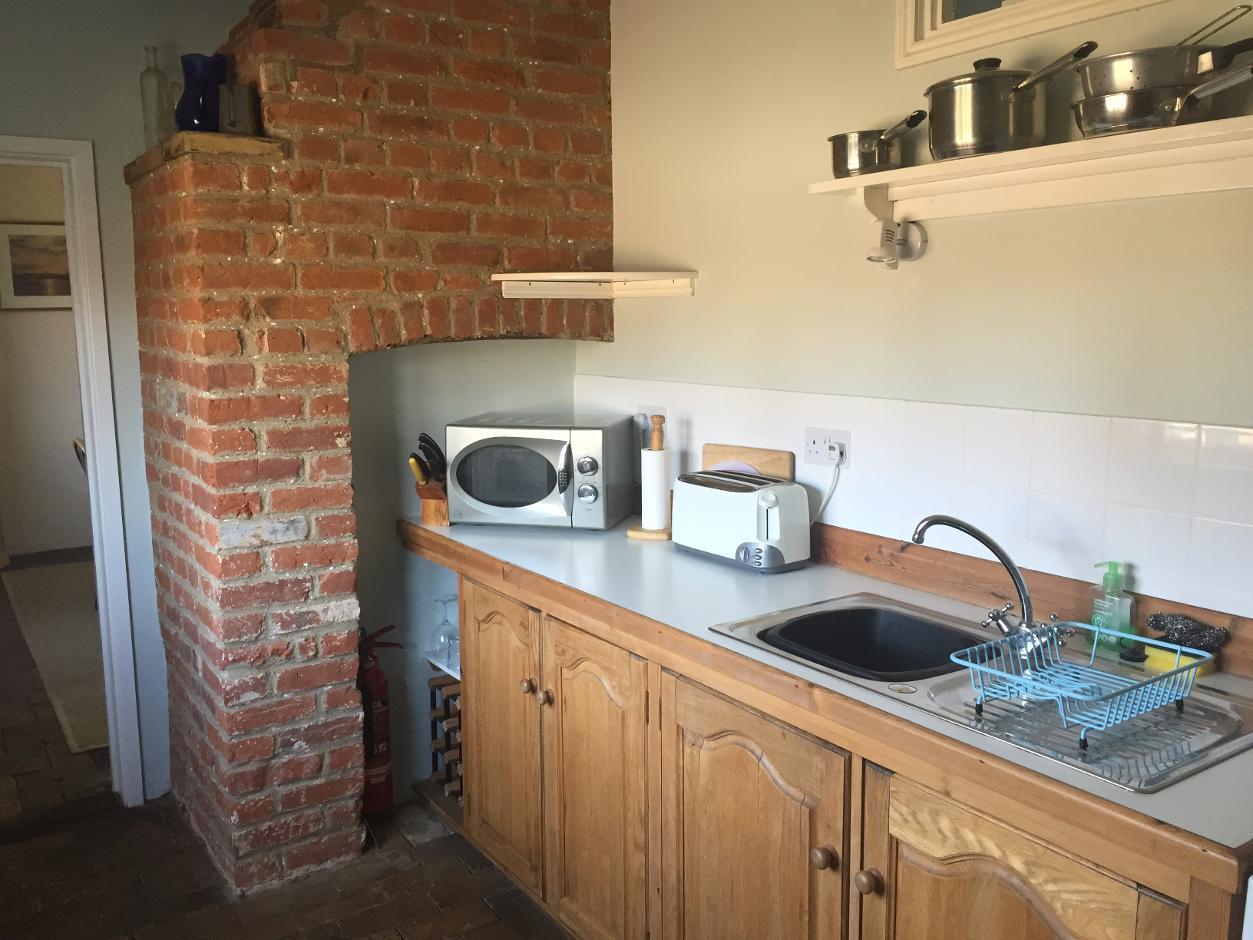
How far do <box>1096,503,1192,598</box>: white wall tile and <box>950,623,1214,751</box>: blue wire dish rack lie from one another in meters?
0.11

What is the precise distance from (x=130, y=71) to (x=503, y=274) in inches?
46.3

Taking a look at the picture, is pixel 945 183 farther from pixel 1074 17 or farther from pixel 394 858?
pixel 394 858

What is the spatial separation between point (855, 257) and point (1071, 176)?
1.73 feet

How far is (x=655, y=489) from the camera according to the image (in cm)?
264

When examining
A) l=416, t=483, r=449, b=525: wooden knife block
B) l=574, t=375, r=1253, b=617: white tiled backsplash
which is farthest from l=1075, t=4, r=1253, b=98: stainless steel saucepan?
l=416, t=483, r=449, b=525: wooden knife block

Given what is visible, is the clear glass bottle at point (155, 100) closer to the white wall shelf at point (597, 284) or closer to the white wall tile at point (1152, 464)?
the white wall shelf at point (597, 284)

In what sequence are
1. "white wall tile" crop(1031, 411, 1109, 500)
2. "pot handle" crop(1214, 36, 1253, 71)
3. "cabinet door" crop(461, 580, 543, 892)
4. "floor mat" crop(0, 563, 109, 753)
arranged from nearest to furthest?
1. "pot handle" crop(1214, 36, 1253, 71)
2. "white wall tile" crop(1031, 411, 1109, 500)
3. "cabinet door" crop(461, 580, 543, 892)
4. "floor mat" crop(0, 563, 109, 753)

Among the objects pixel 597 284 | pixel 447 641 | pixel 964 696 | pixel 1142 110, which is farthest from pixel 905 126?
pixel 447 641

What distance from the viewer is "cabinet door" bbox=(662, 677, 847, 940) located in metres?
1.64

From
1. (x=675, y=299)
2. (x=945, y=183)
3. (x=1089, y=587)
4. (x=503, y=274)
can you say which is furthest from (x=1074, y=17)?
(x=503, y=274)

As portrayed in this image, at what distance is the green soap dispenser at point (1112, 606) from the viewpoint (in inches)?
68.9

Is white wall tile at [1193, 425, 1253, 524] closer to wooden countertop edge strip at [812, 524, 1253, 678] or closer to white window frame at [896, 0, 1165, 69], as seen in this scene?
wooden countertop edge strip at [812, 524, 1253, 678]

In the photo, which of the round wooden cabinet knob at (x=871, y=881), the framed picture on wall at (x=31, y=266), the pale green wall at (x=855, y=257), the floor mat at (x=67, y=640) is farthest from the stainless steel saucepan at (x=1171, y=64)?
the framed picture on wall at (x=31, y=266)

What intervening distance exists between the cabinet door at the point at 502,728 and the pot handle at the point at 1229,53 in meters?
1.61
